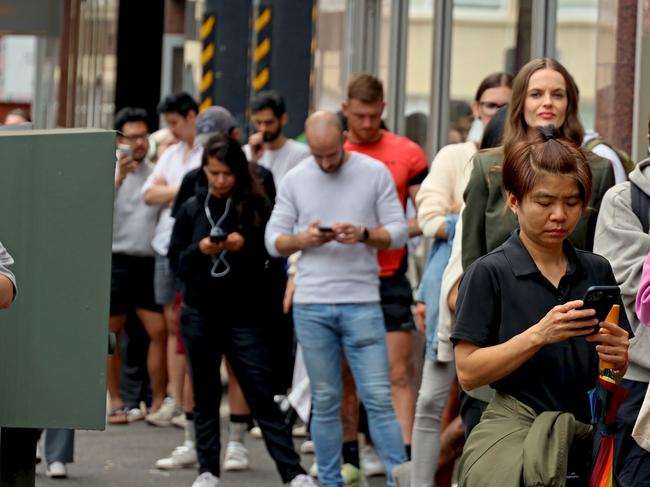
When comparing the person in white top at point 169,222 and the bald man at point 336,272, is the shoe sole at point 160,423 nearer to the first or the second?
the person in white top at point 169,222

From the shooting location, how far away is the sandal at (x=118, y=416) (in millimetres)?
12117

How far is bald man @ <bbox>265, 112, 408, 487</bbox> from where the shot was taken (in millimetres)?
8430

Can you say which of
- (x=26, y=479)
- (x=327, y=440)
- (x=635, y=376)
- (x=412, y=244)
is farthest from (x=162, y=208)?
(x=635, y=376)

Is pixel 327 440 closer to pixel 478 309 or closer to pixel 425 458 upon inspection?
pixel 425 458

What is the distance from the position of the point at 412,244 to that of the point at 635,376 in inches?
183

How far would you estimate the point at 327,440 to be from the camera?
27.8ft

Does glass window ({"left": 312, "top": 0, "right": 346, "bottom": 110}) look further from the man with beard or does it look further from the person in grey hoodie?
the person in grey hoodie

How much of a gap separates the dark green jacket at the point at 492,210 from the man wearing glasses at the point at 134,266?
19.5 ft

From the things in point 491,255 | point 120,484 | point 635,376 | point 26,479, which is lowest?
point 120,484

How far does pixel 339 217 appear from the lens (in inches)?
339

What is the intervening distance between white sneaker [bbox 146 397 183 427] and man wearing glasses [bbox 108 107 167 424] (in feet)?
0.57

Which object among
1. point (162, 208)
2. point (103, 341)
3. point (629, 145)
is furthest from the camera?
point (162, 208)

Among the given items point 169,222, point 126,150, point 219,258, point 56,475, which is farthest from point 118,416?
point 219,258

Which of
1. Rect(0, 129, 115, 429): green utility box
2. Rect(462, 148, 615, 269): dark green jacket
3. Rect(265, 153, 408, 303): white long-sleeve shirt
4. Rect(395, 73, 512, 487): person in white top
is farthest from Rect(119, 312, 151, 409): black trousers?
Rect(462, 148, 615, 269): dark green jacket
